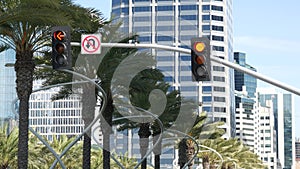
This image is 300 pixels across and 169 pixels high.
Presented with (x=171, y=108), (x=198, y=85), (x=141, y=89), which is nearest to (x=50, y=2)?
(x=141, y=89)

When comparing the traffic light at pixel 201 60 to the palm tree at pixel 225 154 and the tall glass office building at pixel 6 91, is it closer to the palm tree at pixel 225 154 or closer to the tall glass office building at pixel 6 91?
the palm tree at pixel 225 154

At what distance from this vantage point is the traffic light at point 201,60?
49.5ft

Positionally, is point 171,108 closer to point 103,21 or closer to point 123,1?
point 103,21

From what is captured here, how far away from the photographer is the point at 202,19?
164m

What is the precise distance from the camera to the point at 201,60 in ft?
49.8

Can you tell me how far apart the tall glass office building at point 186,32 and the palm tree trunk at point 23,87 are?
13043cm

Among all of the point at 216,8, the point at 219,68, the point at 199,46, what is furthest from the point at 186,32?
the point at 199,46

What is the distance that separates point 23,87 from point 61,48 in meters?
14.4

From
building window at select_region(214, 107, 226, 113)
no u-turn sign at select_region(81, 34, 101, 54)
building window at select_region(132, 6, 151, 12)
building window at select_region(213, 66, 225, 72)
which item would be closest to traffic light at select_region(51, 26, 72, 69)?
no u-turn sign at select_region(81, 34, 101, 54)

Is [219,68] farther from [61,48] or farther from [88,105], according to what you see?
[61,48]

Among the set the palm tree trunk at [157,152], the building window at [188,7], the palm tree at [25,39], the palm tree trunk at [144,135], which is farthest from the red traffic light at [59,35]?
the building window at [188,7]

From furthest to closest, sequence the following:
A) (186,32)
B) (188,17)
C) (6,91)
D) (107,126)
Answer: (186,32), (188,17), (6,91), (107,126)

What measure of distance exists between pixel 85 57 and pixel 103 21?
2.66 metres

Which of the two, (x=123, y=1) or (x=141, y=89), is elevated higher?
(x=123, y=1)
